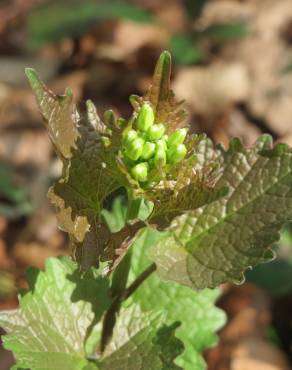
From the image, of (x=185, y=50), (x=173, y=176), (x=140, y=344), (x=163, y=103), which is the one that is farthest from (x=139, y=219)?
(x=185, y=50)

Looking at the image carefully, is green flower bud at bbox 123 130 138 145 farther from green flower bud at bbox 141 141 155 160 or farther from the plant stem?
the plant stem

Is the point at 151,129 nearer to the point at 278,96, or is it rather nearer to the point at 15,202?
the point at 15,202

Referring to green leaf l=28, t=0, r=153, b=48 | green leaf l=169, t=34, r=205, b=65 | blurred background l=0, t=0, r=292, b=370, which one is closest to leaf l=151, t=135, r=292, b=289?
blurred background l=0, t=0, r=292, b=370

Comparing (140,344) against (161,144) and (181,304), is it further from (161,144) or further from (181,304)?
(161,144)

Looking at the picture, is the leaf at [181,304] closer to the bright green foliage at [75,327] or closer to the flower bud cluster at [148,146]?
the bright green foliage at [75,327]

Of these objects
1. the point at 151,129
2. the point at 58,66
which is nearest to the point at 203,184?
the point at 151,129

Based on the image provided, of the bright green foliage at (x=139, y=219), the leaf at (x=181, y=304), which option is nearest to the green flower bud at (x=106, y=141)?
the bright green foliage at (x=139, y=219)
